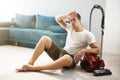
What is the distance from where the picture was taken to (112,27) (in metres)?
4.86

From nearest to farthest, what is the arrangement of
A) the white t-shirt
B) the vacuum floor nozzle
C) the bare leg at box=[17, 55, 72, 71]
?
1. the bare leg at box=[17, 55, 72, 71]
2. the vacuum floor nozzle
3. the white t-shirt

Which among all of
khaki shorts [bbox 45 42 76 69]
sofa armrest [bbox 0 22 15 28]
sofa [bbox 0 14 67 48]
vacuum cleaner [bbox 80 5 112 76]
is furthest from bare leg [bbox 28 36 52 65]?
sofa armrest [bbox 0 22 15 28]

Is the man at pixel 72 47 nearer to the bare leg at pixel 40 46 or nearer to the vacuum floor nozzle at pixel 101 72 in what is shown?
the bare leg at pixel 40 46

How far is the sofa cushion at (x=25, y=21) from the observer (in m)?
5.70

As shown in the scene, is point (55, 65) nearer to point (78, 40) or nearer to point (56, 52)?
point (56, 52)

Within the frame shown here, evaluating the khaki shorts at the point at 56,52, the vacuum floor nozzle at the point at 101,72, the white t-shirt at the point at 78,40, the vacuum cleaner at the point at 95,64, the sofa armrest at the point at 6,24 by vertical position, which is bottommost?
the vacuum floor nozzle at the point at 101,72

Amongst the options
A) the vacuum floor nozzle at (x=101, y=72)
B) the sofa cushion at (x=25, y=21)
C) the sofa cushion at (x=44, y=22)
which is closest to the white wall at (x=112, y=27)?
the sofa cushion at (x=44, y=22)

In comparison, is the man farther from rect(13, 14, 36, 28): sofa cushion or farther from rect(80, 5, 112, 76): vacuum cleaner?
rect(13, 14, 36, 28): sofa cushion

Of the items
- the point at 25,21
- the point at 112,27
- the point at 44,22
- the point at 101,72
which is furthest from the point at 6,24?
the point at 101,72

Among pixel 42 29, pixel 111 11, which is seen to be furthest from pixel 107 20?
pixel 42 29

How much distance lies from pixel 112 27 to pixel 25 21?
7.40 ft

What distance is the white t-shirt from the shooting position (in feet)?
11.0

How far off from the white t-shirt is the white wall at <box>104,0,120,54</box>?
5.29 feet

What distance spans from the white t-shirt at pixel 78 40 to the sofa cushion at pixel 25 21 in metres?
2.40
